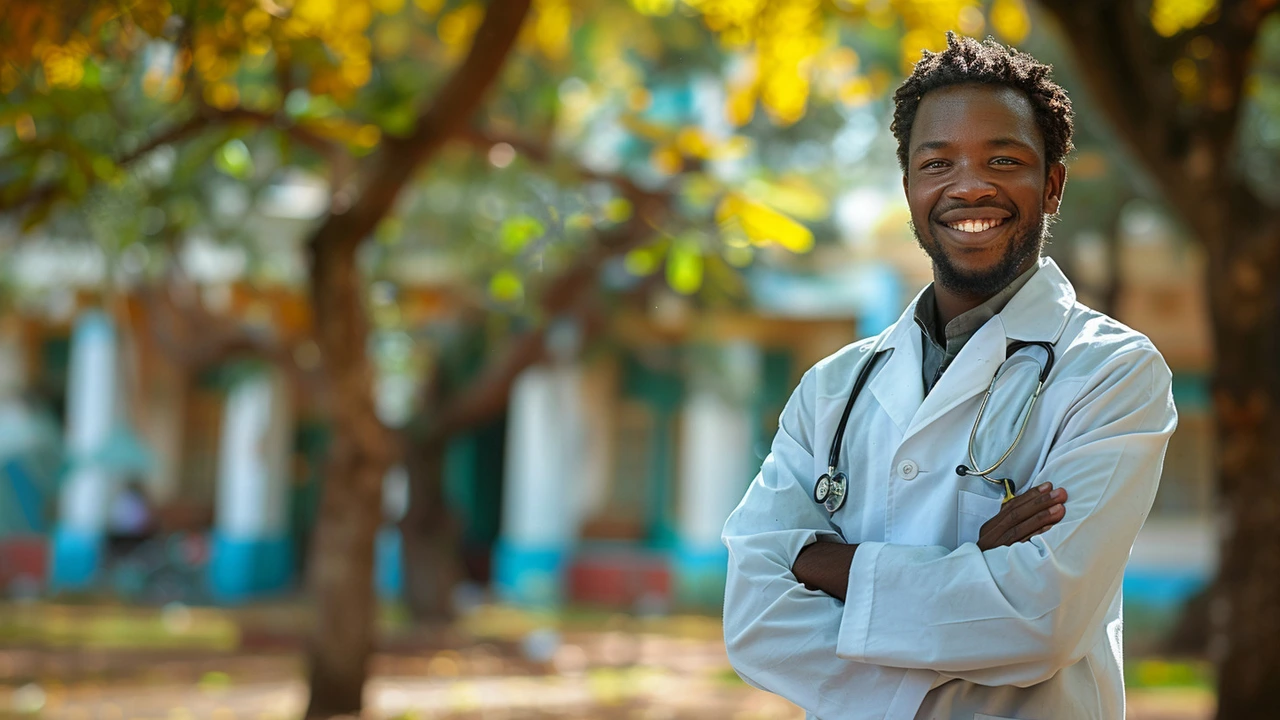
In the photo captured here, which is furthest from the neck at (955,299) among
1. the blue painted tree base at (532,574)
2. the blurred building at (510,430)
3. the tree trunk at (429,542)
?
the blue painted tree base at (532,574)

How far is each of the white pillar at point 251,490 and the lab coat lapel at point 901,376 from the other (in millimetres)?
17962

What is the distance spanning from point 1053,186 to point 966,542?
2.34 feet

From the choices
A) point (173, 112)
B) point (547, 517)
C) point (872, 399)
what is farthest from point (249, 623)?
point (872, 399)

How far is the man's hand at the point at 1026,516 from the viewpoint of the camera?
88.3 inches

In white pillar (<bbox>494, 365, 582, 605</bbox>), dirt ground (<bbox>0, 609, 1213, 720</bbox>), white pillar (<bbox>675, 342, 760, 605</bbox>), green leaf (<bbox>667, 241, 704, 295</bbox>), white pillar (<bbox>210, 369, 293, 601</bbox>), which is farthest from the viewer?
white pillar (<bbox>210, 369, 293, 601</bbox>)

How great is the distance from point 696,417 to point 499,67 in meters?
12.3

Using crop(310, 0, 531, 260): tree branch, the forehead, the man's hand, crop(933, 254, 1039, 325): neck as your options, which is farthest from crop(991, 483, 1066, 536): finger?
crop(310, 0, 531, 260): tree branch

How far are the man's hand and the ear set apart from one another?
1.87 feet

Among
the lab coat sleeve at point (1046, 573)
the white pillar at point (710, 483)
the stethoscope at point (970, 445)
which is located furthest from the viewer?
the white pillar at point (710, 483)

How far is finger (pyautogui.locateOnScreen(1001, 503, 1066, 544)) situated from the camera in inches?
87.9

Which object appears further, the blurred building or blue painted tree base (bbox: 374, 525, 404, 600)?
blue painted tree base (bbox: 374, 525, 404, 600)

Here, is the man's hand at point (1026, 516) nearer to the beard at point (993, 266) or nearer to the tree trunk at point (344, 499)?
the beard at point (993, 266)

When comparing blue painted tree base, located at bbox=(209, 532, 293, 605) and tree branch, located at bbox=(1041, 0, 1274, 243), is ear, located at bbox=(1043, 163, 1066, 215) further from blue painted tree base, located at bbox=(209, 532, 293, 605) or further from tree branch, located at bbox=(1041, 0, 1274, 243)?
blue painted tree base, located at bbox=(209, 532, 293, 605)

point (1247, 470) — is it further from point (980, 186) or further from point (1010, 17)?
point (980, 186)
